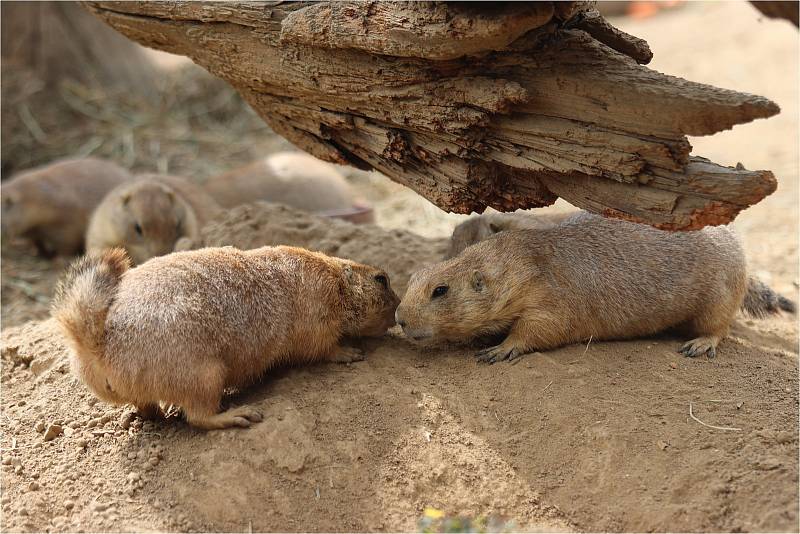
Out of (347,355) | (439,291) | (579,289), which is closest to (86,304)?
(347,355)

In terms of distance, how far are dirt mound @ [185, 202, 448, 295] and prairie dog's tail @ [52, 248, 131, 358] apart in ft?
7.20

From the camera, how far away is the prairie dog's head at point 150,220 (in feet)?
27.8

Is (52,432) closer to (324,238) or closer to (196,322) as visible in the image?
(196,322)

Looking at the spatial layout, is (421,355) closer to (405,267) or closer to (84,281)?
(405,267)

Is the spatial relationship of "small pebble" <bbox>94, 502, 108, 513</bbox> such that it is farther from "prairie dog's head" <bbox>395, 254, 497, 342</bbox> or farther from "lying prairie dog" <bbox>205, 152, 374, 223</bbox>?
"lying prairie dog" <bbox>205, 152, 374, 223</bbox>

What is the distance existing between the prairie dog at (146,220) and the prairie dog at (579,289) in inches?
148

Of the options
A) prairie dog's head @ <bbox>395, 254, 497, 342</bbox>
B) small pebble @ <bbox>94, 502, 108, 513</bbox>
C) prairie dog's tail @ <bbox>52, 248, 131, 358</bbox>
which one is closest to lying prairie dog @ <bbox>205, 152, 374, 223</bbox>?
prairie dog's head @ <bbox>395, 254, 497, 342</bbox>

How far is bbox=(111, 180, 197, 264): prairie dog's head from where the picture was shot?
8469mm

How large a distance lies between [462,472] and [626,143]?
200cm

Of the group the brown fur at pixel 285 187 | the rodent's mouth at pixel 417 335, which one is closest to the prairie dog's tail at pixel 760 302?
the rodent's mouth at pixel 417 335

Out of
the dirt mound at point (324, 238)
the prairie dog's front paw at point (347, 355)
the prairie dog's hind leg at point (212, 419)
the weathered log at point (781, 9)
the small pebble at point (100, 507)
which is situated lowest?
the small pebble at point (100, 507)

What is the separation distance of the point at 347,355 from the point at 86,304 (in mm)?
1742

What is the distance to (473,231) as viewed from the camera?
6.50m

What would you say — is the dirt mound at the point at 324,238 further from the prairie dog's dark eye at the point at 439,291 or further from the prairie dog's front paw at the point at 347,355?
the prairie dog's front paw at the point at 347,355
